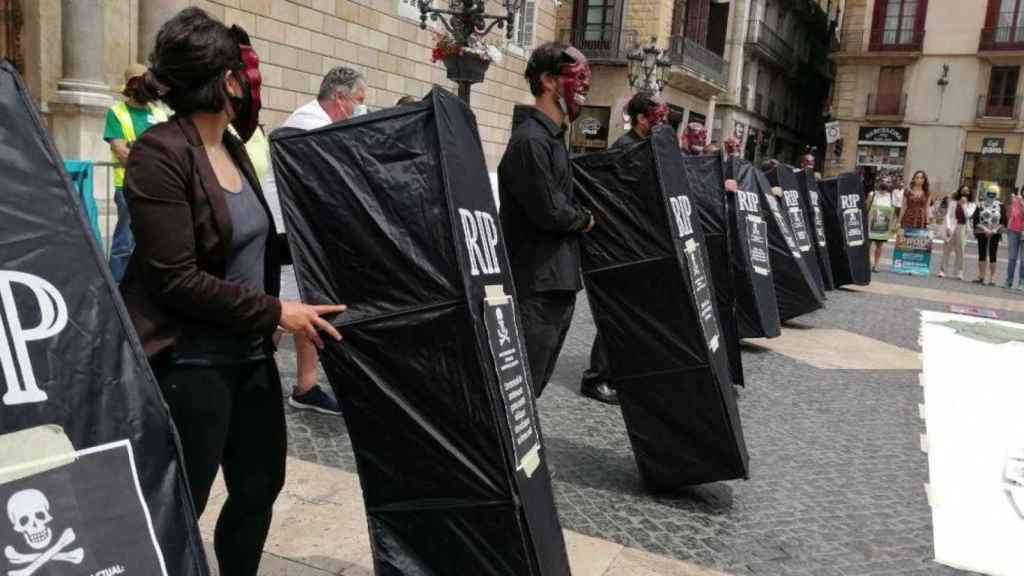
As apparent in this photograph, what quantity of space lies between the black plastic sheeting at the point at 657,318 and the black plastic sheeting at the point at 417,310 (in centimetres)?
153

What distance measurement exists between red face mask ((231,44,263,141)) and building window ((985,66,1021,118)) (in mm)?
40467

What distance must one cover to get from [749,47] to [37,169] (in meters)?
40.9

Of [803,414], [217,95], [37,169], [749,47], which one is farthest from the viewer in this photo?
[749,47]

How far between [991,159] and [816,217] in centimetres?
3078

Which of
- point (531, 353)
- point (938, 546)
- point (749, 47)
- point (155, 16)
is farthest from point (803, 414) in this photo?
point (749, 47)

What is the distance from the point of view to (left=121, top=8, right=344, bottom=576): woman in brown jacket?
1.90m

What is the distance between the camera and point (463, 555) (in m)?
2.27

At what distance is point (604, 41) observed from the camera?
1107 inches

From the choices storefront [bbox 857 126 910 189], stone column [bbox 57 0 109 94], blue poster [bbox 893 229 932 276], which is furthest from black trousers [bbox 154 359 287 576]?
storefront [bbox 857 126 910 189]

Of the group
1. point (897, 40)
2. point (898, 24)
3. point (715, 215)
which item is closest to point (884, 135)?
point (897, 40)

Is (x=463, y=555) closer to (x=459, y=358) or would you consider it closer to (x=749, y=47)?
(x=459, y=358)

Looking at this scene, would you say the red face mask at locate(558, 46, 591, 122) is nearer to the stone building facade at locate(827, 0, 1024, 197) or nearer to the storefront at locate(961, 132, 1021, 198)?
the stone building facade at locate(827, 0, 1024, 197)

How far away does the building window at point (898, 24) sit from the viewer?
37.7 meters

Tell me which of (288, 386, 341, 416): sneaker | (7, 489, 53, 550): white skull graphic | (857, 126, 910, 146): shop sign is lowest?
(288, 386, 341, 416): sneaker
